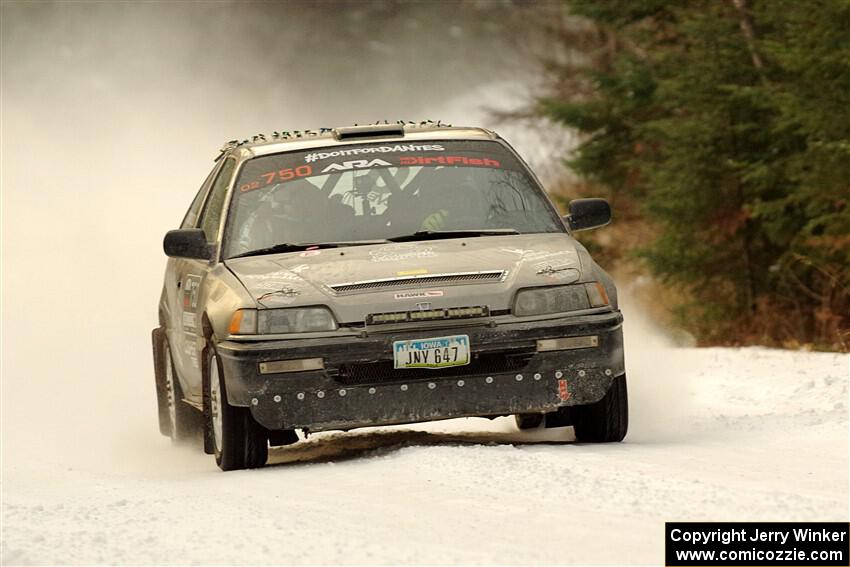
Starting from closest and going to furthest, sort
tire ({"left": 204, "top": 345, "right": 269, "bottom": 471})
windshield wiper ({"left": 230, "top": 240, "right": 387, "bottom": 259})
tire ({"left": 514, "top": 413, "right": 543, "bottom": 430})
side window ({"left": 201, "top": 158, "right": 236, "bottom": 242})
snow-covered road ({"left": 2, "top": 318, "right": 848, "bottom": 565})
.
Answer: snow-covered road ({"left": 2, "top": 318, "right": 848, "bottom": 565}) < tire ({"left": 204, "top": 345, "right": 269, "bottom": 471}) < windshield wiper ({"left": 230, "top": 240, "right": 387, "bottom": 259}) < side window ({"left": 201, "top": 158, "right": 236, "bottom": 242}) < tire ({"left": 514, "top": 413, "right": 543, "bottom": 430})

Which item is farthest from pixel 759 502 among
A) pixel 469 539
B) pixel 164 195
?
pixel 164 195

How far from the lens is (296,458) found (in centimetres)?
947

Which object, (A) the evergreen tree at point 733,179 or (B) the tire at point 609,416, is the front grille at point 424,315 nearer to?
(B) the tire at point 609,416

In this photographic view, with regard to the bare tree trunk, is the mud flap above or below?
below

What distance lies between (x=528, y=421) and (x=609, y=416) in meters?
1.60

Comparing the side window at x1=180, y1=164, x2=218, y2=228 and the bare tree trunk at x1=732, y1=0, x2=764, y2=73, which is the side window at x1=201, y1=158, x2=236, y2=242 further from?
the bare tree trunk at x1=732, y1=0, x2=764, y2=73

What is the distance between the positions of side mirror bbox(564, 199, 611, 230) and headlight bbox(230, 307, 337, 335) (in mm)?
1789

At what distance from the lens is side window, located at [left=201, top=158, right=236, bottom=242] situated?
945 cm

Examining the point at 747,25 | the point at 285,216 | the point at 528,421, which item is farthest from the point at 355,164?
the point at 747,25

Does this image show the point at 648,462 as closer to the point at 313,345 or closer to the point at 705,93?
the point at 313,345

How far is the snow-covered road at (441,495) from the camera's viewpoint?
5.81 meters

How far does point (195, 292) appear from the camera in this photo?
9273 mm

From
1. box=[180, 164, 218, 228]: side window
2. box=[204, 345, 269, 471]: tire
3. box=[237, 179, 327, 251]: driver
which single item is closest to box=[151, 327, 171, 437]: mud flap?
box=[180, 164, 218, 228]: side window

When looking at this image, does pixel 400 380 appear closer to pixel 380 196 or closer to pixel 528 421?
pixel 380 196
